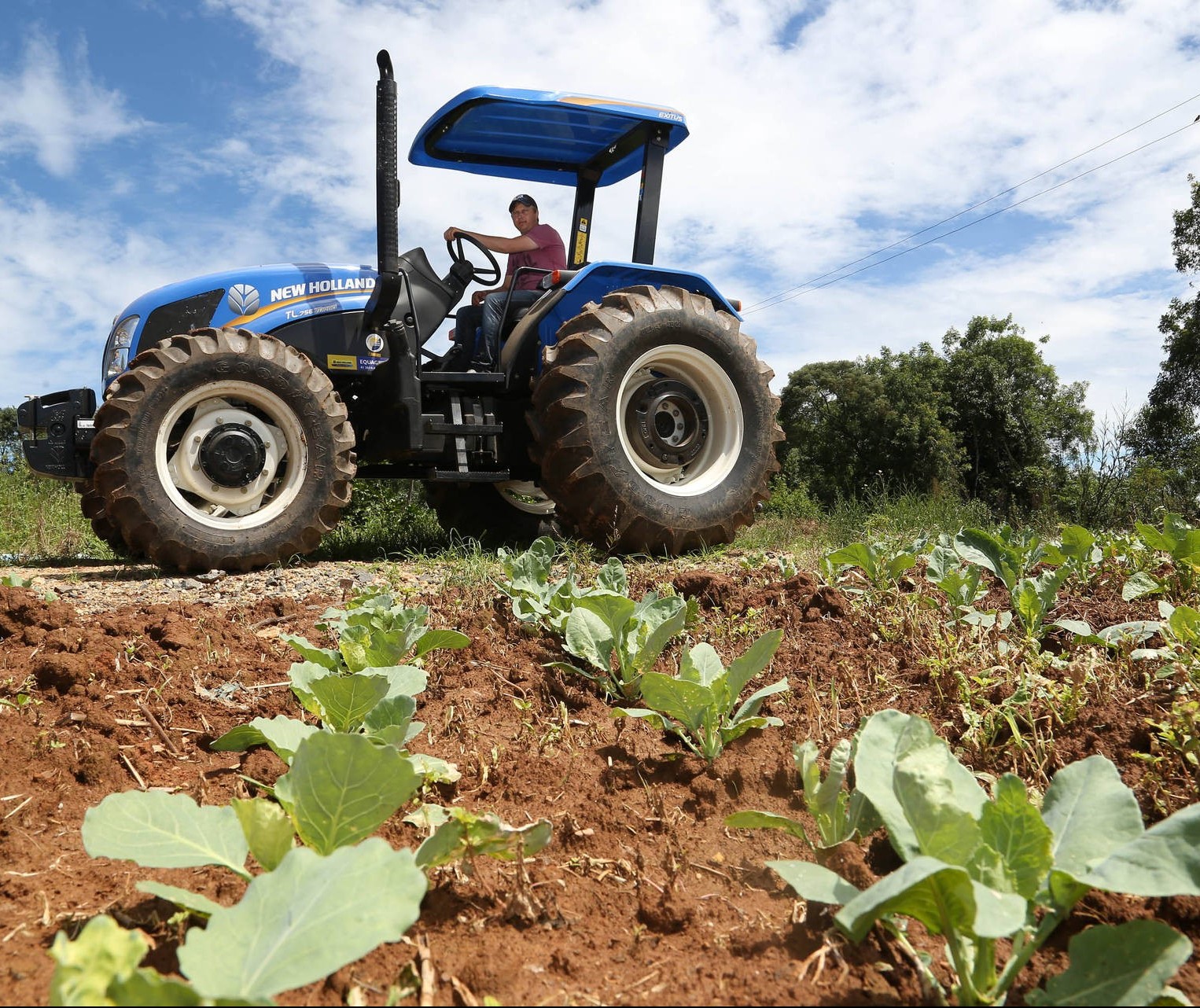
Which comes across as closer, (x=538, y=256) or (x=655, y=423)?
(x=655, y=423)

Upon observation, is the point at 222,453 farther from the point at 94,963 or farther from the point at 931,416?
the point at 931,416

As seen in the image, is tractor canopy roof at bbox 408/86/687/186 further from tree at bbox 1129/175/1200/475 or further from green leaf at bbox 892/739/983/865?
tree at bbox 1129/175/1200/475

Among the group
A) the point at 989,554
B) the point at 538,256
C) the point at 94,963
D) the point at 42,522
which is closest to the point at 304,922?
the point at 94,963

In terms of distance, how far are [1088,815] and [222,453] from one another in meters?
4.10

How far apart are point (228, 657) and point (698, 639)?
128 cm

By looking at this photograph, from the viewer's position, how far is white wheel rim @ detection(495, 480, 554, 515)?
627cm

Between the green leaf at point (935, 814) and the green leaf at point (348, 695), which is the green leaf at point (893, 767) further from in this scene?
the green leaf at point (348, 695)

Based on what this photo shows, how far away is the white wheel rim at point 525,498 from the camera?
6.27 meters

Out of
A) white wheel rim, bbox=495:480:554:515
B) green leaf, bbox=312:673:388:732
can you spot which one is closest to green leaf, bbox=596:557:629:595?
green leaf, bbox=312:673:388:732

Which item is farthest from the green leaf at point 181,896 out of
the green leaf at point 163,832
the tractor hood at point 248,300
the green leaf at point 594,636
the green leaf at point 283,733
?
the tractor hood at point 248,300

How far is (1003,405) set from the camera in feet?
88.9

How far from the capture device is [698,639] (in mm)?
2443

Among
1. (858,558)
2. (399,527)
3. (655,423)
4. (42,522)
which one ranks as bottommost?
(42,522)

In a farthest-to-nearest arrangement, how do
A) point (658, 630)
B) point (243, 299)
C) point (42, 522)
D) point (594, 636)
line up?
1. point (42, 522)
2. point (243, 299)
3. point (594, 636)
4. point (658, 630)
